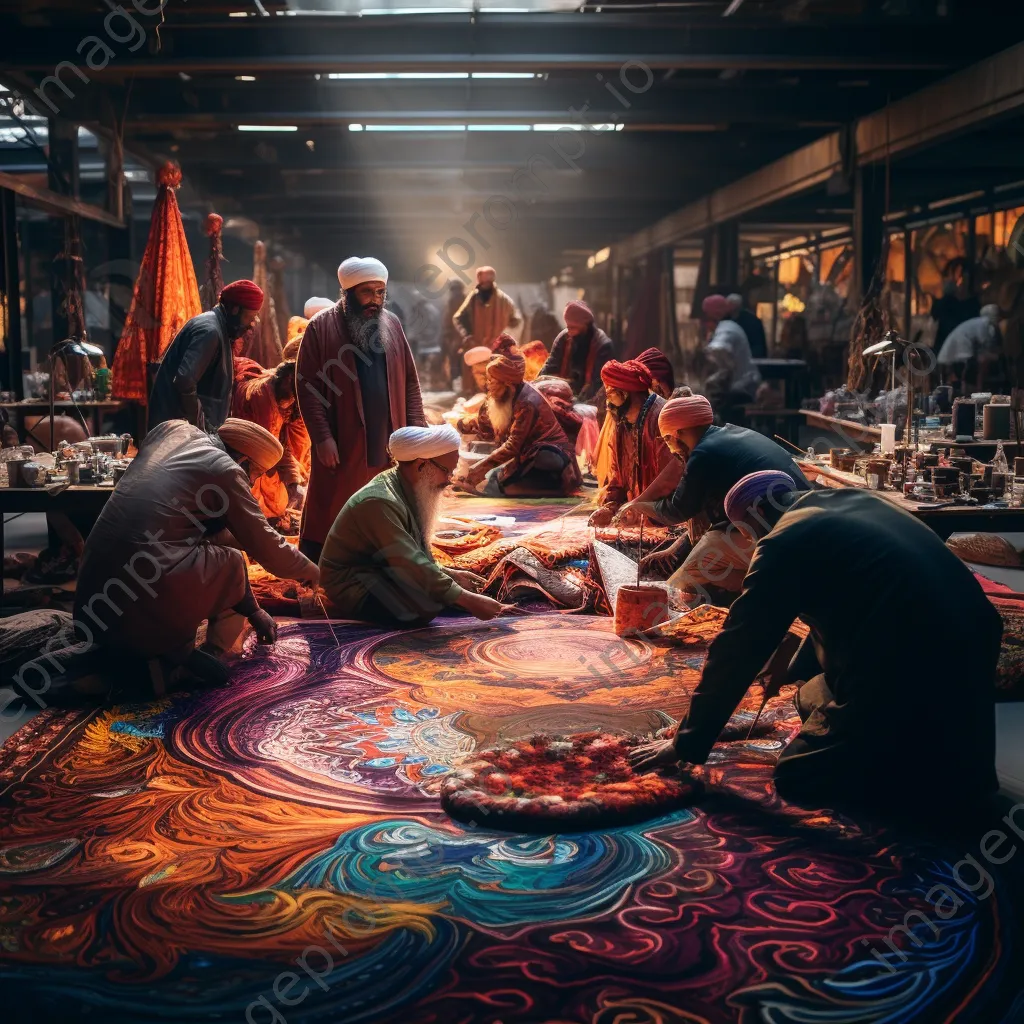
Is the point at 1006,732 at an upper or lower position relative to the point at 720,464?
lower

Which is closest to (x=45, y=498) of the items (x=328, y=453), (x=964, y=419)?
(x=328, y=453)

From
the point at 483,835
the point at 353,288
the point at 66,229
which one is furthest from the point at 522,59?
the point at 483,835

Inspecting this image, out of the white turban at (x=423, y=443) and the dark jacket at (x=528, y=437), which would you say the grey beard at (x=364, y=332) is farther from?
the dark jacket at (x=528, y=437)

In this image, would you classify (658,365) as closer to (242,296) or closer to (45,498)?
(242,296)

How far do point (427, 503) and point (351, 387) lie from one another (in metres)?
1.32

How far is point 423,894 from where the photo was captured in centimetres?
298

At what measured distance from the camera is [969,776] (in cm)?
327

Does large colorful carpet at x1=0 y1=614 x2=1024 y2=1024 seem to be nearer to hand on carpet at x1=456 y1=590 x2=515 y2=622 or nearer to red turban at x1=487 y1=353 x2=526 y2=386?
hand on carpet at x1=456 y1=590 x2=515 y2=622

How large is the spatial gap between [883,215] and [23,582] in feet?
26.6

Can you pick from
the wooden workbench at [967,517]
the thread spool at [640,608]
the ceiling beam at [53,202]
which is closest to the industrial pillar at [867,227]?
the wooden workbench at [967,517]

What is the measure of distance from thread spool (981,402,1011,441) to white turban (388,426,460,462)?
3996 mm

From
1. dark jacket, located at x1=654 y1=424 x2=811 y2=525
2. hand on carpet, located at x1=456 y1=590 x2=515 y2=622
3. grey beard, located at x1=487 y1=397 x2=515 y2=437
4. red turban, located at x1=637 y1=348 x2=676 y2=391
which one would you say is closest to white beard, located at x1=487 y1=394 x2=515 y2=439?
grey beard, located at x1=487 y1=397 x2=515 y2=437

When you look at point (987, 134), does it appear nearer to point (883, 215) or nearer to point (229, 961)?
point (883, 215)

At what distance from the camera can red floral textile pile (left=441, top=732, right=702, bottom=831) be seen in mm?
3355
